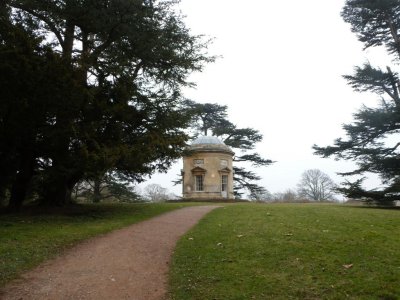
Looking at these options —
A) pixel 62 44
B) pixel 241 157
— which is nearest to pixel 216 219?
pixel 62 44

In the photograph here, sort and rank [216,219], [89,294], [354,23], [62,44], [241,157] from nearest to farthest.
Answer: [89,294] → [216,219] → [62,44] → [354,23] → [241,157]

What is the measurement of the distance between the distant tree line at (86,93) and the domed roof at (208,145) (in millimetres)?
14064

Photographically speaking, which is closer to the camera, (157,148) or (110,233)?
(110,233)

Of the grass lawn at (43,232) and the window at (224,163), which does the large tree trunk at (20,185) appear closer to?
the grass lawn at (43,232)

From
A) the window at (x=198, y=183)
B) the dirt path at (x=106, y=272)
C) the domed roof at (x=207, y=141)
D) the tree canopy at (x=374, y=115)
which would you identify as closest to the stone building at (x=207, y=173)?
the window at (x=198, y=183)

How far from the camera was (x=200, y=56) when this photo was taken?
16922 mm

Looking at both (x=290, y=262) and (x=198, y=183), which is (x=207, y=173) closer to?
(x=198, y=183)

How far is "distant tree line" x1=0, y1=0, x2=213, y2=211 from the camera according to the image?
11.8 meters

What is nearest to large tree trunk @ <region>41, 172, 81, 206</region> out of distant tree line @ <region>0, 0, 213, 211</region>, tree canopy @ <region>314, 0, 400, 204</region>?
distant tree line @ <region>0, 0, 213, 211</region>

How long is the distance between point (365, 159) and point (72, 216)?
16.3 meters

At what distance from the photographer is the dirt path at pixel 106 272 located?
6047 millimetres

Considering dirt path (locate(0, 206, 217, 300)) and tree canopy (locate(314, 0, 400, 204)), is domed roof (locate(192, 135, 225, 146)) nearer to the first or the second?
tree canopy (locate(314, 0, 400, 204))

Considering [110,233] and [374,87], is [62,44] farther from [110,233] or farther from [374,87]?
[374,87]

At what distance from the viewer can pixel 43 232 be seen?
10.3 meters
